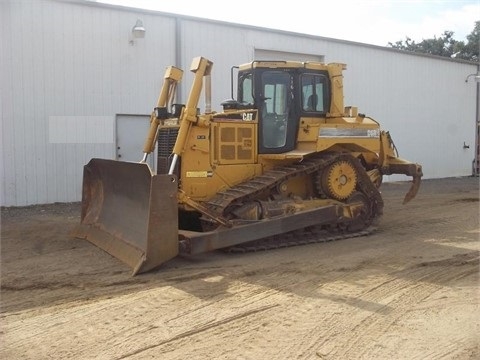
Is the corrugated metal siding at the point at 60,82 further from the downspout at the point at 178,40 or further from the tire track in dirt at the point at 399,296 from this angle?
the tire track in dirt at the point at 399,296

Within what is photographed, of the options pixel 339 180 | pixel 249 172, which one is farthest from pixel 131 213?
pixel 339 180

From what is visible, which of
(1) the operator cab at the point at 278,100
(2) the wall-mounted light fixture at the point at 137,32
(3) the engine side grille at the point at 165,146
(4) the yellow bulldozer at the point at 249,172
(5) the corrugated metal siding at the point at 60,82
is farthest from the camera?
(2) the wall-mounted light fixture at the point at 137,32

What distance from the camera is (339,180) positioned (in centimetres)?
875

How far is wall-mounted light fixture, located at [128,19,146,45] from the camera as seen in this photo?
13453 mm

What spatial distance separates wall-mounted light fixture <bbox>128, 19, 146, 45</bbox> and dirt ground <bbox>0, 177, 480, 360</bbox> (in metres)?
6.54

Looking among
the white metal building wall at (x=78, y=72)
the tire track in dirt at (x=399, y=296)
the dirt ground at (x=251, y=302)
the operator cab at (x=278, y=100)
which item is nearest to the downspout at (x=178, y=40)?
the white metal building wall at (x=78, y=72)

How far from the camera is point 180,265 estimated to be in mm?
7008

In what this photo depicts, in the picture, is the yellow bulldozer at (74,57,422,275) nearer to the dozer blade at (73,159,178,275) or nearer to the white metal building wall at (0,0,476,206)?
the dozer blade at (73,159,178,275)

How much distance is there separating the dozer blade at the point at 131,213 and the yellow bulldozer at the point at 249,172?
0.02m

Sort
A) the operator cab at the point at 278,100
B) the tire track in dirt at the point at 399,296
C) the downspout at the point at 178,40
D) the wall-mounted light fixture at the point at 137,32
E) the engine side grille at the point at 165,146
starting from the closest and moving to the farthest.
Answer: the tire track in dirt at the point at 399,296 → the engine side grille at the point at 165,146 → the operator cab at the point at 278,100 → the wall-mounted light fixture at the point at 137,32 → the downspout at the point at 178,40

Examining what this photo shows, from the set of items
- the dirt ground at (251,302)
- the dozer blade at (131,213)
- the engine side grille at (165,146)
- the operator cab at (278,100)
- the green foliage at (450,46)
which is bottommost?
the dirt ground at (251,302)

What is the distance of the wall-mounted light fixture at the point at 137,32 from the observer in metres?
13.5

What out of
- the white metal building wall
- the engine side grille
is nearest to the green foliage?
the white metal building wall

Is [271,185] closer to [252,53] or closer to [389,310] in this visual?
[389,310]
